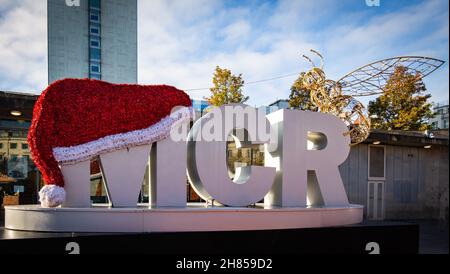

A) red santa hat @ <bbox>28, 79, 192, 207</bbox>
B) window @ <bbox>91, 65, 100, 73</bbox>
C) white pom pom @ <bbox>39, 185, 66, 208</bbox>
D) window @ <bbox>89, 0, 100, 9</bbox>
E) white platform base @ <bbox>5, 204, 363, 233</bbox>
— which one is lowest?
white platform base @ <bbox>5, 204, 363, 233</bbox>

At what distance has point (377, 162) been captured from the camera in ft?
56.6

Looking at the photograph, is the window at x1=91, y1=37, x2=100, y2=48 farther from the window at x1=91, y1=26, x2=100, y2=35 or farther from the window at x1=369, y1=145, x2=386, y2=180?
the window at x1=369, y1=145, x2=386, y2=180

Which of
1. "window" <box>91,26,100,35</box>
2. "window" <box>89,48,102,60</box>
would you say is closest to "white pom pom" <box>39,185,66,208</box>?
"window" <box>89,48,102,60</box>

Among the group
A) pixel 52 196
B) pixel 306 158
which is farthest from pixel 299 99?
pixel 52 196

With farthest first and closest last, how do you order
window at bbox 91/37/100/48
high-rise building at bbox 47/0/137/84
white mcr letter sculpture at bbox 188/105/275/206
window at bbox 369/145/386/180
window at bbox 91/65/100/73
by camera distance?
window at bbox 91/37/100/48 < window at bbox 91/65/100/73 < high-rise building at bbox 47/0/137/84 < window at bbox 369/145/386/180 < white mcr letter sculpture at bbox 188/105/275/206

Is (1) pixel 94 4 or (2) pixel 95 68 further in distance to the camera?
(1) pixel 94 4

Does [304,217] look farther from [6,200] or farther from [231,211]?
[6,200]

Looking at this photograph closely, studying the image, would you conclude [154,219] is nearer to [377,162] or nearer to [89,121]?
[89,121]

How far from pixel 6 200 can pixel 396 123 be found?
27574 millimetres

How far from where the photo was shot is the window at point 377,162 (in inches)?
673

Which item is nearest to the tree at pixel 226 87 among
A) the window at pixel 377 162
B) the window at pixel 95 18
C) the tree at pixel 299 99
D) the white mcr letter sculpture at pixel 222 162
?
the tree at pixel 299 99

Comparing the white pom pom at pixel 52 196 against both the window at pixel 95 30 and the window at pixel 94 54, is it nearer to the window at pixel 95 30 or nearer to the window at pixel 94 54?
the window at pixel 94 54

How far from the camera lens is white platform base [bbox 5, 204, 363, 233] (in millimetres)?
7941

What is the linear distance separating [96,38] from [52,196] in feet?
111
